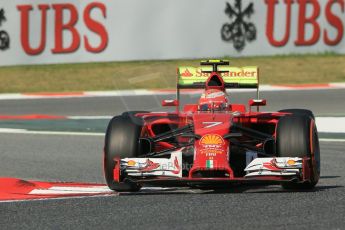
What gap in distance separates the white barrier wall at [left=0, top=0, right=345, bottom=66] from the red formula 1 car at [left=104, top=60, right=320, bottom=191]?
1188 centimetres

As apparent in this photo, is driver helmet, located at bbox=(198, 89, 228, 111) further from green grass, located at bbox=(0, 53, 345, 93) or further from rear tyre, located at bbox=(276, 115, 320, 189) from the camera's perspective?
green grass, located at bbox=(0, 53, 345, 93)

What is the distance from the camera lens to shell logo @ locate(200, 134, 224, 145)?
9664 mm

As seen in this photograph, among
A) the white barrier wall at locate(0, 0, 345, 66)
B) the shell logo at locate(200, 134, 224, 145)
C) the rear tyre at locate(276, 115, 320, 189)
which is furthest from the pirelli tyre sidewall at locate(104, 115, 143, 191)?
the white barrier wall at locate(0, 0, 345, 66)

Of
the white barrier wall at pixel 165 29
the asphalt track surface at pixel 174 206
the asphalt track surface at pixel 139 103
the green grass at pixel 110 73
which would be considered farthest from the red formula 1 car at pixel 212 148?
the white barrier wall at pixel 165 29

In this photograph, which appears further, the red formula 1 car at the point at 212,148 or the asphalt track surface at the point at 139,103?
the asphalt track surface at the point at 139,103

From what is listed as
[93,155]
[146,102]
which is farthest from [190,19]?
[93,155]

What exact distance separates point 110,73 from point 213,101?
12.3 meters

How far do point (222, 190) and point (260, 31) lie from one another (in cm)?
1299

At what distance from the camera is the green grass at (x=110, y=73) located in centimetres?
2208

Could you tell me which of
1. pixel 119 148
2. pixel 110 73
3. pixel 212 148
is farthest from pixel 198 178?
pixel 110 73

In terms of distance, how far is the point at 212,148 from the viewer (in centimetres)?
961

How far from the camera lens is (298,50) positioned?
23.0 metres

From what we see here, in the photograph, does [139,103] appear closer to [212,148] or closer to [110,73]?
[110,73]

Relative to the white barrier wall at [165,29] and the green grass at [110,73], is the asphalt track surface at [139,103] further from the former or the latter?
the white barrier wall at [165,29]
